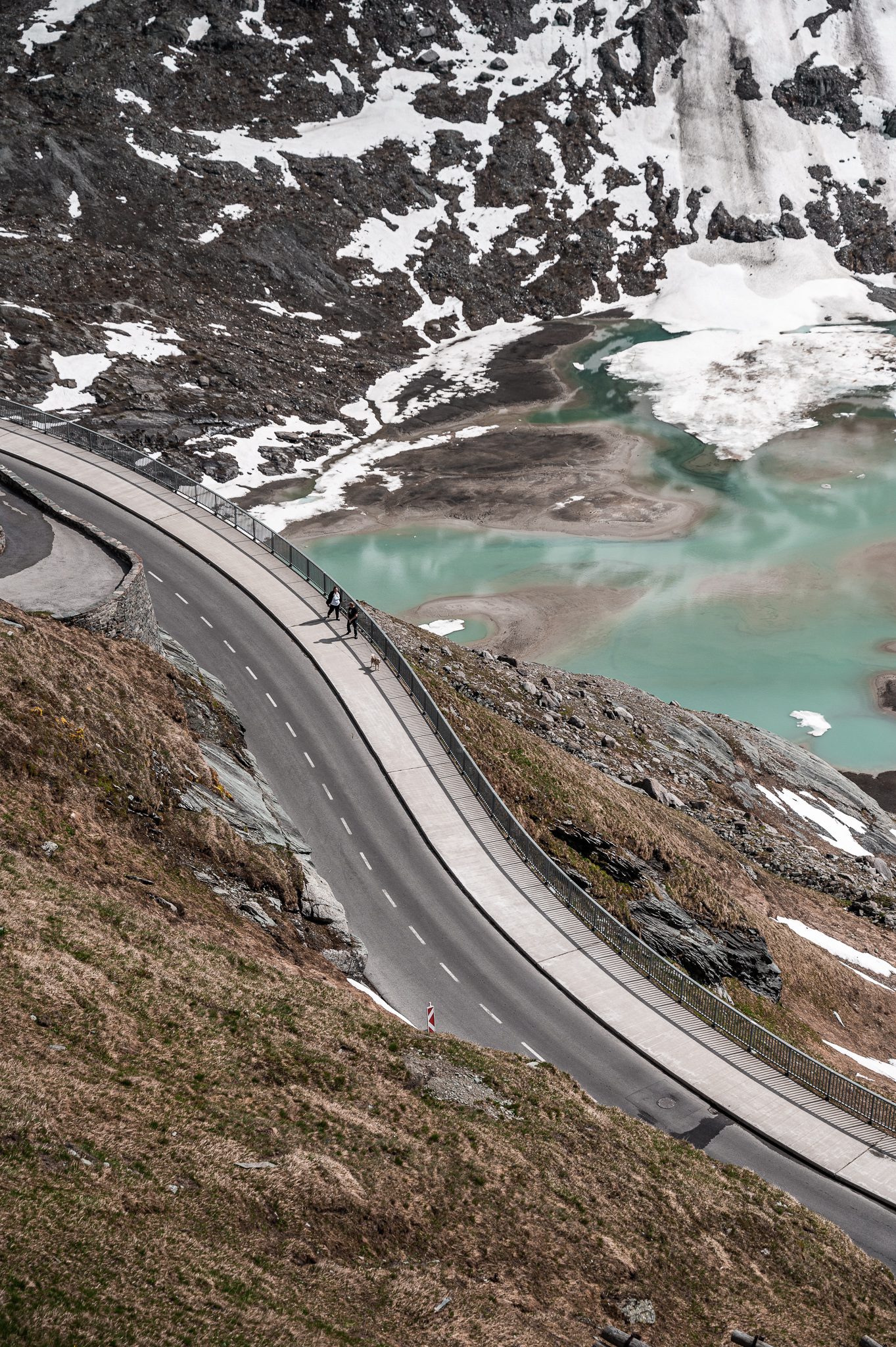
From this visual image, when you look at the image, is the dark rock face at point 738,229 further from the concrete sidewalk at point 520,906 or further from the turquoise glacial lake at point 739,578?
the concrete sidewalk at point 520,906

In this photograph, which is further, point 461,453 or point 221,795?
point 461,453

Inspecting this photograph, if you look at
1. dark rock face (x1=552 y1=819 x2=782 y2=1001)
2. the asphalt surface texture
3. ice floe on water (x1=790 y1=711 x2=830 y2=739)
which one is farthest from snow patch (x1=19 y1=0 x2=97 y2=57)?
dark rock face (x1=552 y1=819 x2=782 y2=1001)

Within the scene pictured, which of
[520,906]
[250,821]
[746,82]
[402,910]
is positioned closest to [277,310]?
[746,82]

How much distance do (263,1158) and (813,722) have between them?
172 feet

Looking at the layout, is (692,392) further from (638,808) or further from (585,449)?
(638,808)

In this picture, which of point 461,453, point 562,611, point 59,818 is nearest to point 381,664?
point 59,818

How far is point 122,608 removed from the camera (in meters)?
33.2

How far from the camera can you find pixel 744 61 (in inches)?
6078

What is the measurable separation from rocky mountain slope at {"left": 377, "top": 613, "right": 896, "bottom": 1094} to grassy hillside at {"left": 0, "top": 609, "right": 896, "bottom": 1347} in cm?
1212

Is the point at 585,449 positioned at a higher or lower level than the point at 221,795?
higher

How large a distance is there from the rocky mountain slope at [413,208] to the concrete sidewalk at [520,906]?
40.9 meters

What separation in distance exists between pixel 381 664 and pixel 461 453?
56109 millimetres

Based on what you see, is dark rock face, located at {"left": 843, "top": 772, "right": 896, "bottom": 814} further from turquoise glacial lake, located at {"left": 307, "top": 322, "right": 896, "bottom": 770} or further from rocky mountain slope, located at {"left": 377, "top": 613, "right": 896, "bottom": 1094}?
rocky mountain slope, located at {"left": 377, "top": 613, "right": 896, "bottom": 1094}

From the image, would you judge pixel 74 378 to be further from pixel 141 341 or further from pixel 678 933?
pixel 678 933
